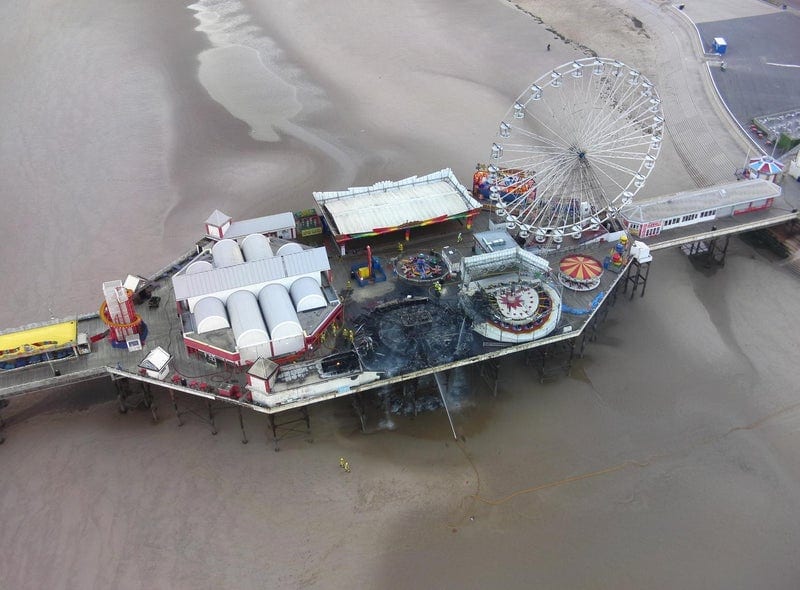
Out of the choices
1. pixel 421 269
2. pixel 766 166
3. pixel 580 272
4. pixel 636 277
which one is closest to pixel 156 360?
pixel 421 269

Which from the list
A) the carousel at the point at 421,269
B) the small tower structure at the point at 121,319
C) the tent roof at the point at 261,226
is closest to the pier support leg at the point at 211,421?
the small tower structure at the point at 121,319

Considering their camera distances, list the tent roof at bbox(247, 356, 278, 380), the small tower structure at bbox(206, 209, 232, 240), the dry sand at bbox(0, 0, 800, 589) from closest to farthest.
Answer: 1. the dry sand at bbox(0, 0, 800, 589)
2. the tent roof at bbox(247, 356, 278, 380)
3. the small tower structure at bbox(206, 209, 232, 240)

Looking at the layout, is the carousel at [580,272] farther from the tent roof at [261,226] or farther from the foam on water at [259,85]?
the foam on water at [259,85]

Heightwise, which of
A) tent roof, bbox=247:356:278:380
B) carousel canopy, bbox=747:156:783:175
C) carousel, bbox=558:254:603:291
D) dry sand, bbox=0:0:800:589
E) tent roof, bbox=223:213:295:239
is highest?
tent roof, bbox=223:213:295:239

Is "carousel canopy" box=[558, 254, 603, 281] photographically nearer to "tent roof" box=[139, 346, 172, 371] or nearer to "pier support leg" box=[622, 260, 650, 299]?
"pier support leg" box=[622, 260, 650, 299]

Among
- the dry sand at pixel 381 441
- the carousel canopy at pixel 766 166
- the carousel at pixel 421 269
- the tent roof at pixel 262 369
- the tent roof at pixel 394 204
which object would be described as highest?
the tent roof at pixel 394 204

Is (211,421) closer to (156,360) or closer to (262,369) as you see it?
(156,360)

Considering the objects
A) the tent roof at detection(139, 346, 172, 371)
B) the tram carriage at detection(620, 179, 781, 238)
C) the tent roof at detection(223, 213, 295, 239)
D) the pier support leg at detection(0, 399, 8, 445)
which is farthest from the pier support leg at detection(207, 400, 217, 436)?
the tram carriage at detection(620, 179, 781, 238)
